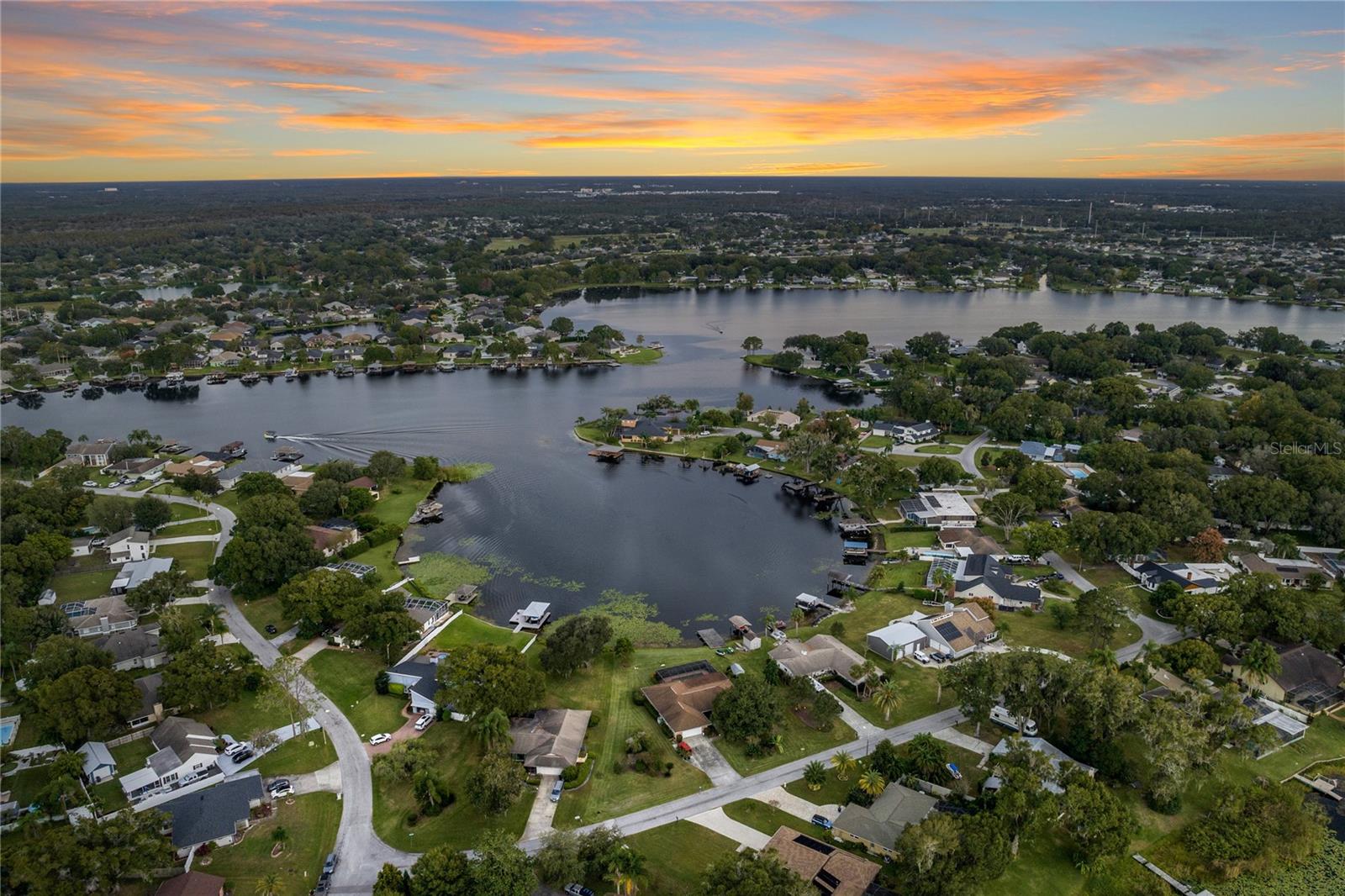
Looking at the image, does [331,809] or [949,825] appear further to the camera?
[331,809]

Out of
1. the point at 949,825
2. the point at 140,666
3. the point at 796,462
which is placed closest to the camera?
the point at 949,825

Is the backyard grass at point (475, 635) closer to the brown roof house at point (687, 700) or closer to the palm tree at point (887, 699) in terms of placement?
the brown roof house at point (687, 700)

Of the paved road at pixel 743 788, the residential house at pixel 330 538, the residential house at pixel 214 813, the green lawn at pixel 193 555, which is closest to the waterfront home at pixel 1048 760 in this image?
the paved road at pixel 743 788

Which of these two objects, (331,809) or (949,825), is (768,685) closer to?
(949,825)

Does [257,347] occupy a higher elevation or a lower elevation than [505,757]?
higher

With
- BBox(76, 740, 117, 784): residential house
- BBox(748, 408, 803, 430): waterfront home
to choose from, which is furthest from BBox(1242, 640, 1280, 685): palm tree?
BBox(76, 740, 117, 784): residential house

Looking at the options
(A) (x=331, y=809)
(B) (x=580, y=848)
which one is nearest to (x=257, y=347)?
(A) (x=331, y=809)

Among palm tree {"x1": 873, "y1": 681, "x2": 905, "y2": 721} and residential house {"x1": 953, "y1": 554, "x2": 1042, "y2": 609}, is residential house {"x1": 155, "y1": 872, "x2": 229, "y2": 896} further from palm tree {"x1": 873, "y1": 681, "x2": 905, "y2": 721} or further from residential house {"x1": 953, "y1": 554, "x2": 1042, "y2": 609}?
residential house {"x1": 953, "y1": 554, "x2": 1042, "y2": 609}
